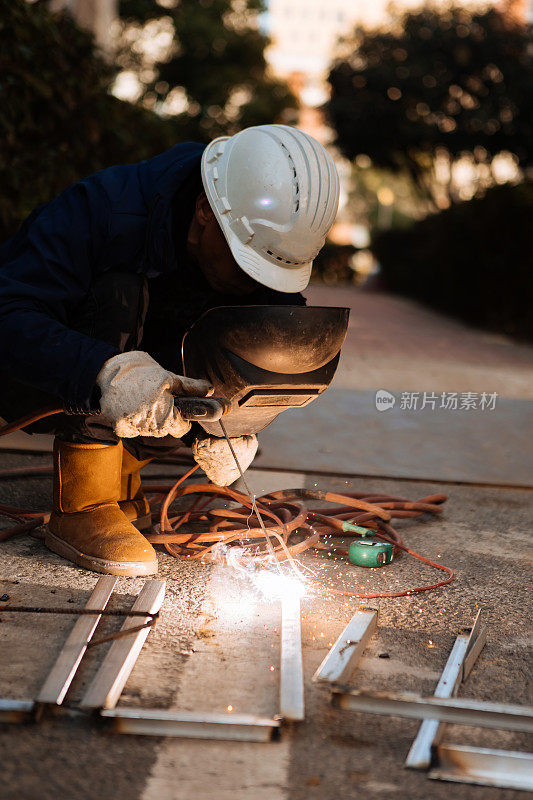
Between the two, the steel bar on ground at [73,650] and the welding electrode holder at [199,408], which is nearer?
the steel bar on ground at [73,650]

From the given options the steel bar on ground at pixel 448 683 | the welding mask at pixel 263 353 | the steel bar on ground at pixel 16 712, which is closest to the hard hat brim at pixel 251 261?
the welding mask at pixel 263 353

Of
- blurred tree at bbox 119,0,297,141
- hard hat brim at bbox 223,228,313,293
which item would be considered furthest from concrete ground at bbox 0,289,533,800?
blurred tree at bbox 119,0,297,141

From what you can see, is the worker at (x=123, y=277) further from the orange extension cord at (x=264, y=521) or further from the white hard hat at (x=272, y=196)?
the orange extension cord at (x=264, y=521)

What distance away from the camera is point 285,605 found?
2146mm

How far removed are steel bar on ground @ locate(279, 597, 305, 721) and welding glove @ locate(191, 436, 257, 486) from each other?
56cm

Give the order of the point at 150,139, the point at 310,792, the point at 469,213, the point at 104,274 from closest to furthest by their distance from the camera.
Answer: the point at 310,792 < the point at 104,274 < the point at 150,139 < the point at 469,213

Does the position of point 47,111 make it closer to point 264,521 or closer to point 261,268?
point 261,268

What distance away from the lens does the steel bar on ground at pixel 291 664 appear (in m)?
1.63

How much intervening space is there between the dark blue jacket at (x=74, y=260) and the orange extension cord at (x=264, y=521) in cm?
21

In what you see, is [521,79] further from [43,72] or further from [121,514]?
[121,514]

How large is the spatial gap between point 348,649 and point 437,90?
18.9m

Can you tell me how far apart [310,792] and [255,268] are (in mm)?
1428

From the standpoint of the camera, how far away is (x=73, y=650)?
1813mm

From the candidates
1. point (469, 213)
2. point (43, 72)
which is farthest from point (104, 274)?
point (469, 213)
